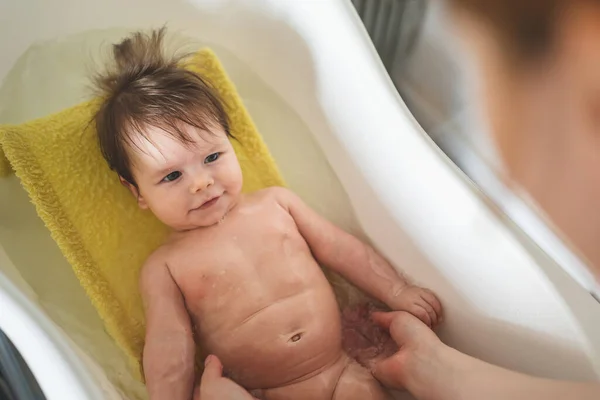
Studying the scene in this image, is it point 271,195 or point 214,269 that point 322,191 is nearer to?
point 271,195

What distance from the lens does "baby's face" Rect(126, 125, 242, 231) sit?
972 mm

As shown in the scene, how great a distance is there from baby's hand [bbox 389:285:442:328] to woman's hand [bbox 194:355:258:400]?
1.05 ft

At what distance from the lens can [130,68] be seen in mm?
1045

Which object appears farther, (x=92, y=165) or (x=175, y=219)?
(x=92, y=165)

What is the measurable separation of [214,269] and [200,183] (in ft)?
0.50

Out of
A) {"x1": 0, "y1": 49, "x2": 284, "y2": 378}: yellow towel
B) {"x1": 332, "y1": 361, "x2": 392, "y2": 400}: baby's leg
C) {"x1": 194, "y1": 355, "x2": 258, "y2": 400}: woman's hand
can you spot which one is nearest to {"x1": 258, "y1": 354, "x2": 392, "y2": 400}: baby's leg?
{"x1": 332, "y1": 361, "x2": 392, "y2": 400}: baby's leg

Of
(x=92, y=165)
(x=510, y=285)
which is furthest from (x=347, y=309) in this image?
(x=92, y=165)

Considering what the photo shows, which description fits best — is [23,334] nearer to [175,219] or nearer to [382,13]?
[175,219]

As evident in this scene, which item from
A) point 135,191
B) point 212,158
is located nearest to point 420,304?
point 212,158

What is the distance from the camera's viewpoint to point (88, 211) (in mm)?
1112

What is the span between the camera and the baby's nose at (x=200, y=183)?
0.98 metres

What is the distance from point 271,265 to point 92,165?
400mm

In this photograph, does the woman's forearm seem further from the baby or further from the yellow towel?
the yellow towel

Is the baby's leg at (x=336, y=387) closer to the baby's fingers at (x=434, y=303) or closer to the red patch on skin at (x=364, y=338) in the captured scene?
the red patch on skin at (x=364, y=338)
